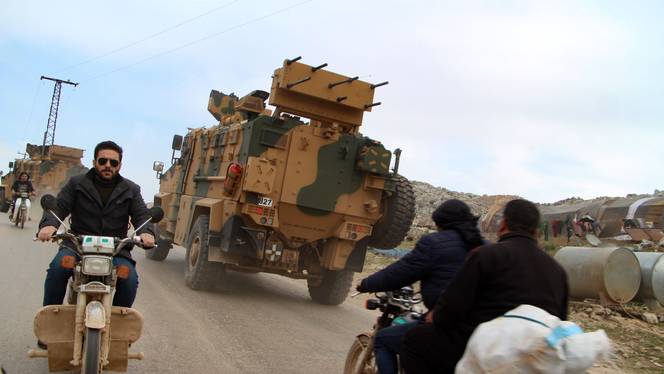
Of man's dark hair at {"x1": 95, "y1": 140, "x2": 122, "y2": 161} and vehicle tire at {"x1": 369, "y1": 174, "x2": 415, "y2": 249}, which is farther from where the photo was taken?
vehicle tire at {"x1": 369, "y1": 174, "x2": 415, "y2": 249}

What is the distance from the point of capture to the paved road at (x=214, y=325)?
18.0ft

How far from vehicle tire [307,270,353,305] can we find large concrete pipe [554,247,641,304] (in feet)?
13.2

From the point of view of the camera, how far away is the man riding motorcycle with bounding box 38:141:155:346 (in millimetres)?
4414

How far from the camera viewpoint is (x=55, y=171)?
26906mm

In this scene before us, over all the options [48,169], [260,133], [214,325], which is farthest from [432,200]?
[214,325]

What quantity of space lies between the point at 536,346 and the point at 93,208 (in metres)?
3.21

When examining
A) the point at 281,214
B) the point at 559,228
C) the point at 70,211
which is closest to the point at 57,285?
the point at 70,211

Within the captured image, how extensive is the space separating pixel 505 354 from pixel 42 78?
5175 cm

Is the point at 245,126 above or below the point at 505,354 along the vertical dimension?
above

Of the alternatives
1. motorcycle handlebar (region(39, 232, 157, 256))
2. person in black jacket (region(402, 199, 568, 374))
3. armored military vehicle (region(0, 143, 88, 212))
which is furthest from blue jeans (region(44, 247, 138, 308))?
armored military vehicle (region(0, 143, 88, 212))

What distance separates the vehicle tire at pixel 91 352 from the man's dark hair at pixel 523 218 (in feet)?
8.00

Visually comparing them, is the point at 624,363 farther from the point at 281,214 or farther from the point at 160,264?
the point at 160,264

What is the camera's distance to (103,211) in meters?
4.62

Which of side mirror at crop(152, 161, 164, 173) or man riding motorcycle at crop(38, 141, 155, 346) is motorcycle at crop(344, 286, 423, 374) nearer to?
man riding motorcycle at crop(38, 141, 155, 346)
